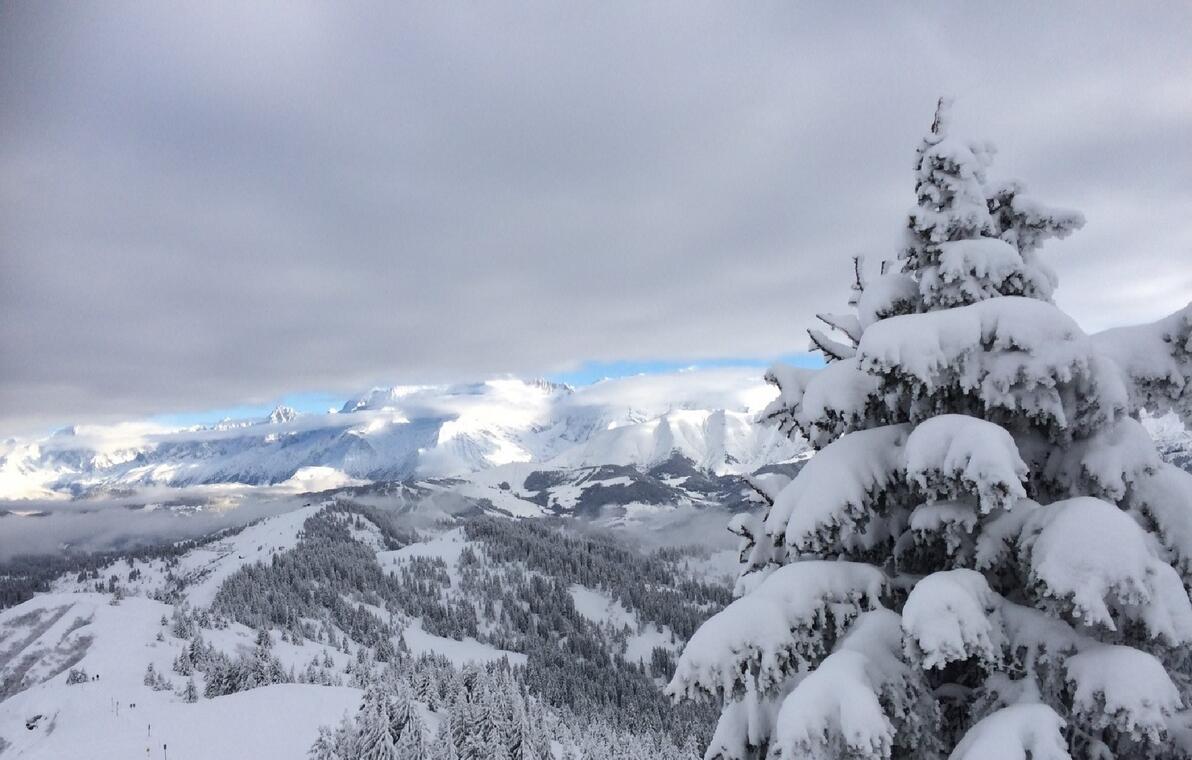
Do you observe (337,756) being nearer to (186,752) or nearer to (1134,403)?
(186,752)

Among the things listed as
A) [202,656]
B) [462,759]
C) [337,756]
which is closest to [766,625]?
[462,759]

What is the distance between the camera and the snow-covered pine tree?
4.78m

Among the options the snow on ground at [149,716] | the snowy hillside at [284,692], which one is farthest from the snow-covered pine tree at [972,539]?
the snow on ground at [149,716]

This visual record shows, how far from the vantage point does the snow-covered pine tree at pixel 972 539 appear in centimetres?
478

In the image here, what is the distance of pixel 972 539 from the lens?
6.15 meters

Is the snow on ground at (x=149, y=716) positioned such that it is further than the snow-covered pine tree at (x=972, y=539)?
Yes

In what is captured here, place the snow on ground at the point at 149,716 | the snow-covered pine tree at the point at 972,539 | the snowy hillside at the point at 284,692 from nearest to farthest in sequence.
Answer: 1. the snow-covered pine tree at the point at 972,539
2. the snowy hillside at the point at 284,692
3. the snow on ground at the point at 149,716

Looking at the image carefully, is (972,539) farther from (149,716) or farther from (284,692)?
(149,716)

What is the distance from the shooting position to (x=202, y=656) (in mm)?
131125

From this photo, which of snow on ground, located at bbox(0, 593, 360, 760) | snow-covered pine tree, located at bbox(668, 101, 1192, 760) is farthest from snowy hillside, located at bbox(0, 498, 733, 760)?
snow-covered pine tree, located at bbox(668, 101, 1192, 760)

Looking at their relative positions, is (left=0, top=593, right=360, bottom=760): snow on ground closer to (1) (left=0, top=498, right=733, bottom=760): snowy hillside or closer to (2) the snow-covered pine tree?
(1) (left=0, top=498, right=733, bottom=760): snowy hillside

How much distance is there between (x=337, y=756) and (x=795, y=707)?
68.9 metres

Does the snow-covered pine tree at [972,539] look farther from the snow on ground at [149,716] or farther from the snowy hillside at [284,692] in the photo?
the snow on ground at [149,716]

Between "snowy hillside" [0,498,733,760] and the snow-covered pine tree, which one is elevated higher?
the snow-covered pine tree
